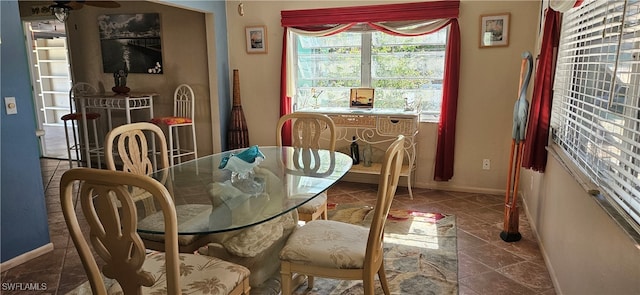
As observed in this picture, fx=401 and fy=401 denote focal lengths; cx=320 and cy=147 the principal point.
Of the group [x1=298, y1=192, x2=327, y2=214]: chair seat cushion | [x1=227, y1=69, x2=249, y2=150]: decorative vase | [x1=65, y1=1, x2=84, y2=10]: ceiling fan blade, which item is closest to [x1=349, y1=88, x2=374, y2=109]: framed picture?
[x1=227, y1=69, x2=249, y2=150]: decorative vase

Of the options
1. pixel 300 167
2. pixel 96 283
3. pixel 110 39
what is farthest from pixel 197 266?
pixel 110 39

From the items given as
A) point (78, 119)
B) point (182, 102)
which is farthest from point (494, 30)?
point (78, 119)

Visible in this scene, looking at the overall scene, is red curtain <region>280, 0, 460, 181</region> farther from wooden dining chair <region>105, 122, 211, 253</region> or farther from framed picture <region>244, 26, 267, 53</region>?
wooden dining chair <region>105, 122, 211, 253</region>

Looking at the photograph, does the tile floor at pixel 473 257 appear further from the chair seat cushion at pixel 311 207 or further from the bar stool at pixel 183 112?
the bar stool at pixel 183 112

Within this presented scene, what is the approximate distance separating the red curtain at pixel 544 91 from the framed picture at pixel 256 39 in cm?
281

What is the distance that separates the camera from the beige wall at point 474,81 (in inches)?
144

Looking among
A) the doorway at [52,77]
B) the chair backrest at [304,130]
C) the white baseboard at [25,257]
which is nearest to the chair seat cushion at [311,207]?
the chair backrest at [304,130]

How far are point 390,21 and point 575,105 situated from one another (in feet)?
6.52

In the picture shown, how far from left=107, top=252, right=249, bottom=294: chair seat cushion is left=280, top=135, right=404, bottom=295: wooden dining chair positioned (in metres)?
0.27

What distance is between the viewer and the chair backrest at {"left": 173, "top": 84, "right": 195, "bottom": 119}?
4.77 meters

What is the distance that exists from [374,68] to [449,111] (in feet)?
2.95

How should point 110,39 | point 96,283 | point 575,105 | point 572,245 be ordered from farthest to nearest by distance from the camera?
point 110,39, point 575,105, point 572,245, point 96,283

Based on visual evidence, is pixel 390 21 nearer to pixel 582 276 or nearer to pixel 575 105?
pixel 575 105

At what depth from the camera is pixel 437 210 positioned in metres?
3.55
